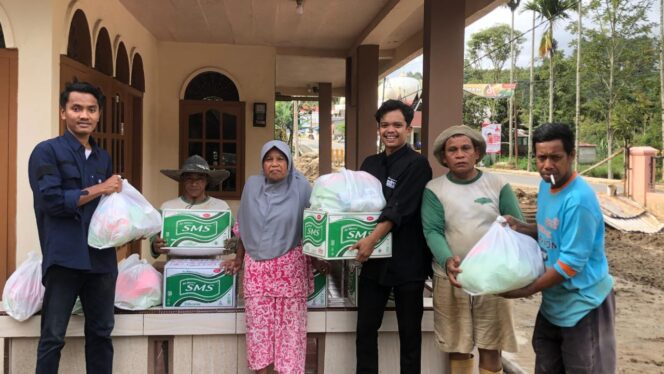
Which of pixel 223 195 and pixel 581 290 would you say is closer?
pixel 581 290

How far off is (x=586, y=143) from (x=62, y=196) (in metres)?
34.3

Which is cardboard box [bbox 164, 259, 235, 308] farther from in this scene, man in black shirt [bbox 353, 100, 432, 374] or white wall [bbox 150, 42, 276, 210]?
white wall [bbox 150, 42, 276, 210]

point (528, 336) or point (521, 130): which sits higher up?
point (521, 130)

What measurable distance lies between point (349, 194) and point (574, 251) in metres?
1.10

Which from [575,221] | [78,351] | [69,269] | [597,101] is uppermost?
[597,101]

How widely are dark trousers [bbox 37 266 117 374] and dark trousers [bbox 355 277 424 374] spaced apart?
1.29 metres

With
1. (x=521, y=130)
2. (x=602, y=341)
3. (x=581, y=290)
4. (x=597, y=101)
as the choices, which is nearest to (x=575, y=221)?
(x=581, y=290)

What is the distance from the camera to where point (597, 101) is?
24.9 meters

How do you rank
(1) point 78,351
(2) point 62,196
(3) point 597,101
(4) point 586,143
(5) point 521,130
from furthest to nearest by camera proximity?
(5) point 521,130 → (4) point 586,143 → (3) point 597,101 → (1) point 78,351 → (2) point 62,196

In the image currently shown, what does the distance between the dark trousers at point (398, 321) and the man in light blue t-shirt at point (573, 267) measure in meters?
0.65

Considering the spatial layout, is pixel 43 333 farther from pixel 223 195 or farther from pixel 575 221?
pixel 223 195

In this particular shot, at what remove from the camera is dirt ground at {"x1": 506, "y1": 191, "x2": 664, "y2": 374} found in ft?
16.5

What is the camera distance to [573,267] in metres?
2.10

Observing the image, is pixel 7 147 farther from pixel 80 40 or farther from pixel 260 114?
pixel 260 114
